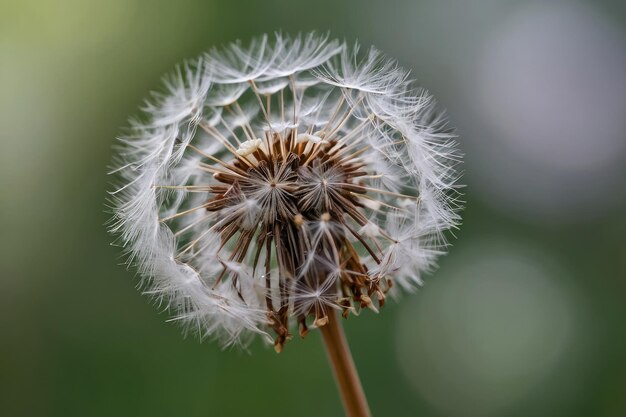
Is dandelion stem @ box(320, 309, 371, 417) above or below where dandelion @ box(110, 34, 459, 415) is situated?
below

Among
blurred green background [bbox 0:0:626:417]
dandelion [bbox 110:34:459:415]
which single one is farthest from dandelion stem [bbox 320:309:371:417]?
blurred green background [bbox 0:0:626:417]

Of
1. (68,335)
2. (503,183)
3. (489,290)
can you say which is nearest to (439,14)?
(503,183)

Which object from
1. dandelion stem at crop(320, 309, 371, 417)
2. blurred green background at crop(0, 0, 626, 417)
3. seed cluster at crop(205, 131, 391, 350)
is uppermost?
blurred green background at crop(0, 0, 626, 417)

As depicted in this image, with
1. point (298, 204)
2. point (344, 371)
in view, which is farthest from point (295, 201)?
point (344, 371)

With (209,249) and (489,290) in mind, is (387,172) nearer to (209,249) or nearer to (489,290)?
(209,249)

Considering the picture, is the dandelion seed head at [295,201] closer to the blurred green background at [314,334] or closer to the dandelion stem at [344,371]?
the dandelion stem at [344,371]

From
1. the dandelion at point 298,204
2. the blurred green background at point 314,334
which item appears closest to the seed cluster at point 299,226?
the dandelion at point 298,204

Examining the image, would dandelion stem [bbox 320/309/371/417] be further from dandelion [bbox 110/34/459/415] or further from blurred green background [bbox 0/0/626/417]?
blurred green background [bbox 0/0/626/417]
